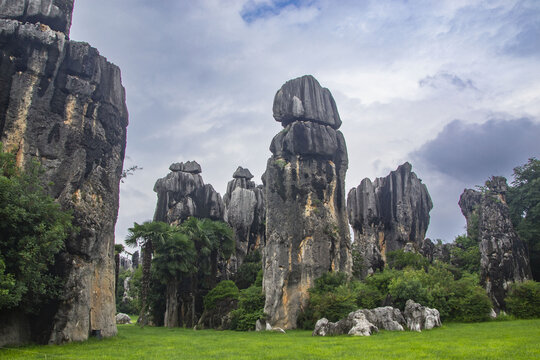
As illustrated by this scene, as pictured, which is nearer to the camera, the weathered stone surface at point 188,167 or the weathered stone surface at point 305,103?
the weathered stone surface at point 305,103

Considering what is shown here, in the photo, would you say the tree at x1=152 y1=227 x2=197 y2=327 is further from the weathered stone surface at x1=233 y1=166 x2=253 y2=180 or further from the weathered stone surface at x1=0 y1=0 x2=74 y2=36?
the weathered stone surface at x1=233 y1=166 x2=253 y2=180

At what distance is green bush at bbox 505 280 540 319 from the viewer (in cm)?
2538

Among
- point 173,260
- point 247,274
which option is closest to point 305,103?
point 173,260

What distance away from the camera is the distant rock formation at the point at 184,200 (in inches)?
2084

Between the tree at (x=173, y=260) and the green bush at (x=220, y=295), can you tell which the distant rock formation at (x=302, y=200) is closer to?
the green bush at (x=220, y=295)

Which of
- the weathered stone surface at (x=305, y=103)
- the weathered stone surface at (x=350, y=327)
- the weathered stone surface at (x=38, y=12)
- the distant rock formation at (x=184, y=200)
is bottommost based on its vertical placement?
the weathered stone surface at (x=350, y=327)

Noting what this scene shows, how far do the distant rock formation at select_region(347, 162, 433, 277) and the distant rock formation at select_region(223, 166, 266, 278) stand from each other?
1215 cm

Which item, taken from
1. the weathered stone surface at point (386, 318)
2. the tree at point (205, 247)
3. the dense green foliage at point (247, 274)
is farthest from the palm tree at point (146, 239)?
the weathered stone surface at point (386, 318)

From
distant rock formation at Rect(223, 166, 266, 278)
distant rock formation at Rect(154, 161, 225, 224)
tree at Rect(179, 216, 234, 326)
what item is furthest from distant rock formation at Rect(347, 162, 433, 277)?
distant rock formation at Rect(154, 161, 225, 224)

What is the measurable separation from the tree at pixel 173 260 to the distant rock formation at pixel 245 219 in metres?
15.2

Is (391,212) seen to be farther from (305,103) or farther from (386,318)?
(386,318)

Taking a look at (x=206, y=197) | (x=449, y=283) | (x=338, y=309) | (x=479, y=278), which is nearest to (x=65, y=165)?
(x=338, y=309)

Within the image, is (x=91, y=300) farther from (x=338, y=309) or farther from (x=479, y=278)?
(x=479, y=278)

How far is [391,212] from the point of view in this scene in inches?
2119
